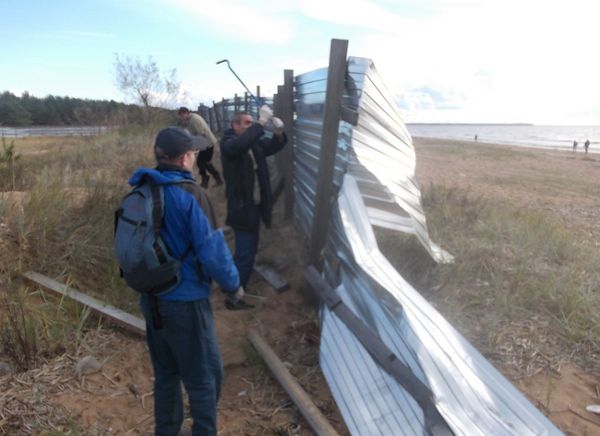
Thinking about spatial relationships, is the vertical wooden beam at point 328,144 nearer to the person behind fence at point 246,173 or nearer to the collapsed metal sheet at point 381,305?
the collapsed metal sheet at point 381,305

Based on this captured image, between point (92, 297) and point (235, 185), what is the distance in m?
1.53

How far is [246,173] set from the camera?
4.13 meters

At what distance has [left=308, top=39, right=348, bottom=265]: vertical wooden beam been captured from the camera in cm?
345

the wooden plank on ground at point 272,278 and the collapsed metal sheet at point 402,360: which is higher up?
the collapsed metal sheet at point 402,360

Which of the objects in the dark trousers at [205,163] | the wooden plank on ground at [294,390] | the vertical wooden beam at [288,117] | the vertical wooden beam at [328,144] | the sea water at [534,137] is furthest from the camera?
the sea water at [534,137]

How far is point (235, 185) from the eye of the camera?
4176 millimetres

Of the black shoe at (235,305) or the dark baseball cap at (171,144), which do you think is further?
the black shoe at (235,305)

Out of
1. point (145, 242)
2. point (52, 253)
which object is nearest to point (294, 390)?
point (145, 242)

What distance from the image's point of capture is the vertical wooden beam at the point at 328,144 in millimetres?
3453

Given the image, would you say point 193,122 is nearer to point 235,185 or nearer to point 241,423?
point 235,185

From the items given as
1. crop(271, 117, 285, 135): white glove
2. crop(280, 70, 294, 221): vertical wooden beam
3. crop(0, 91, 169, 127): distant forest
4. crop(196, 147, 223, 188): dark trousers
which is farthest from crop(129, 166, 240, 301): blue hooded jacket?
crop(0, 91, 169, 127): distant forest

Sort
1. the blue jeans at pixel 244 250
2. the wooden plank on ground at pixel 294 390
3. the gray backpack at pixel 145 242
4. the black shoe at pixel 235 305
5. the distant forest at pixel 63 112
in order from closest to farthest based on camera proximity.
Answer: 1. the gray backpack at pixel 145 242
2. the wooden plank on ground at pixel 294 390
3. the black shoe at pixel 235 305
4. the blue jeans at pixel 244 250
5. the distant forest at pixel 63 112

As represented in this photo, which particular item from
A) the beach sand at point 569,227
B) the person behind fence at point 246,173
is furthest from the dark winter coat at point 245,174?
the beach sand at point 569,227

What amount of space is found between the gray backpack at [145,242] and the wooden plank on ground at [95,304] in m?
1.48
